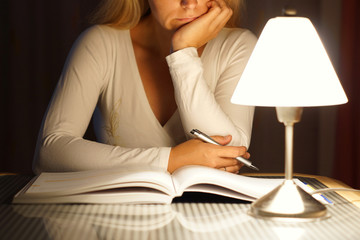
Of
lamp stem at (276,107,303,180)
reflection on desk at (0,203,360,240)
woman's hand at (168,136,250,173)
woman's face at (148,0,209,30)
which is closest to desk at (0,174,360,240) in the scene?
reflection on desk at (0,203,360,240)

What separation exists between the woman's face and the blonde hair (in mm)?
166

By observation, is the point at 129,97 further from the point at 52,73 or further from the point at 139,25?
the point at 52,73

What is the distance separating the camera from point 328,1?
8.96ft

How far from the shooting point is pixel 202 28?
1526 mm

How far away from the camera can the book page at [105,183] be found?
955 millimetres

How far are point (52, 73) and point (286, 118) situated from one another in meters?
2.08

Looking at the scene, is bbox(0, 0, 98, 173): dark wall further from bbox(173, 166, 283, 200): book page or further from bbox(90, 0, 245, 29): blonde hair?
bbox(173, 166, 283, 200): book page

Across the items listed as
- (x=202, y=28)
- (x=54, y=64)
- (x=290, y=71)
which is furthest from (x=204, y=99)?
(x=54, y=64)

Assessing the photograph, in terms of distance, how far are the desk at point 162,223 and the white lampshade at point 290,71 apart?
189 millimetres

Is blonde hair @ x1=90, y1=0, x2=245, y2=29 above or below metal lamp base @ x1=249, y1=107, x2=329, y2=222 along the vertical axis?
above

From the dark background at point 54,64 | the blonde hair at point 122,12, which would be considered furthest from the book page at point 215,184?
the dark background at point 54,64

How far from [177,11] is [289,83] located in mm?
796

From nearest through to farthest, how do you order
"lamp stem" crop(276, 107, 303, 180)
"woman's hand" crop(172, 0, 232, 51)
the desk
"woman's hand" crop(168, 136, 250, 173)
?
the desk < "lamp stem" crop(276, 107, 303, 180) < "woman's hand" crop(168, 136, 250, 173) < "woman's hand" crop(172, 0, 232, 51)

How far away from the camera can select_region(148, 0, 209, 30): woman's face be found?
1554 mm
